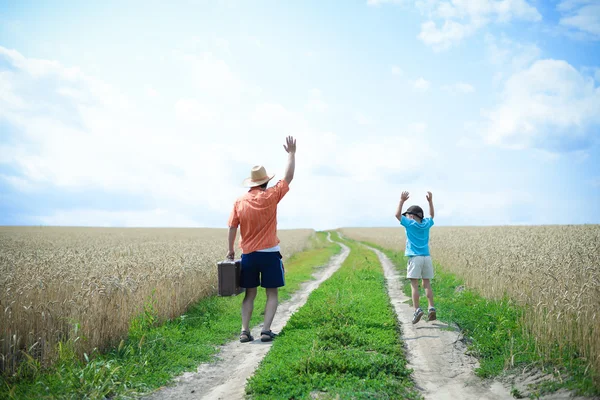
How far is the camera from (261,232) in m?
8.16

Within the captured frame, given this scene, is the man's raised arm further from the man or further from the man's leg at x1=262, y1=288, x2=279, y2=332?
the man's leg at x1=262, y1=288, x2=279, y2=332

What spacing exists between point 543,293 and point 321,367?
4.69 meters

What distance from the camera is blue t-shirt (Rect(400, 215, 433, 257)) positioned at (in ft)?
30.4

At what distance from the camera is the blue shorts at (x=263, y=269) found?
820cm

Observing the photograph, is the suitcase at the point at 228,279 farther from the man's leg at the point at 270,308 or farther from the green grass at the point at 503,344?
the green grass at the point at 503,344

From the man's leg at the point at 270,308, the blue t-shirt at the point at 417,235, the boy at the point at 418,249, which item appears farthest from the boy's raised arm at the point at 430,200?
the man's leg at the point at 270,308

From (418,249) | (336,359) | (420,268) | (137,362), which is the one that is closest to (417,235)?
(418,249)

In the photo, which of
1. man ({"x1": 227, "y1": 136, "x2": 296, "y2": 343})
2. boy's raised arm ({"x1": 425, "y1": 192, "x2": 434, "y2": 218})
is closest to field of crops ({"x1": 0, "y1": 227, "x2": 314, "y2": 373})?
man ({"x1": 227, "y1": 136, "x2": 296, "y2": 343})

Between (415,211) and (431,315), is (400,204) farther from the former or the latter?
(431,315)

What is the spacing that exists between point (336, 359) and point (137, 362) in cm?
351

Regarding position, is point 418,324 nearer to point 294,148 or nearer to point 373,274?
point 294,148

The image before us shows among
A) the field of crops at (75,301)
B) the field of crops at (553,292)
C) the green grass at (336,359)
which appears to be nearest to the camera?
the green grass at (336,359)

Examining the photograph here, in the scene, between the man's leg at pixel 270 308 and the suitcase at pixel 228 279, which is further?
the man's leg at pixel 270 308

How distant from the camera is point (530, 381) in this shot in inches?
243
